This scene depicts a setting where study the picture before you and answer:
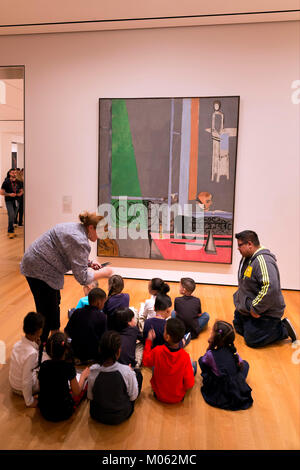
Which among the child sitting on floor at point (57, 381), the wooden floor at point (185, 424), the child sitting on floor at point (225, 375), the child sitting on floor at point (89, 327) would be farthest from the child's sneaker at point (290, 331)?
the child sitting on floor at point (57, 381)

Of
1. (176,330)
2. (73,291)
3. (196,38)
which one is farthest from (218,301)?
(196,38)

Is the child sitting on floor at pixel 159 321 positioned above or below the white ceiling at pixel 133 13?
below

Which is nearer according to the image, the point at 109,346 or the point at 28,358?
the point at 109,346

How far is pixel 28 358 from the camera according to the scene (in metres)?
2.28

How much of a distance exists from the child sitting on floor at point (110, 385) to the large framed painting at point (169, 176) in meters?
2.95

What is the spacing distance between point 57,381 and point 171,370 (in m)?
0.74

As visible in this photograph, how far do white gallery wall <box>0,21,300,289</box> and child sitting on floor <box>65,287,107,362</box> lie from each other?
2.42 metres

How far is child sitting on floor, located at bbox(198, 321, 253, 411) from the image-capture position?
2348 millimetres

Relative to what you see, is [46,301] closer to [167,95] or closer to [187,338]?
[187,338]

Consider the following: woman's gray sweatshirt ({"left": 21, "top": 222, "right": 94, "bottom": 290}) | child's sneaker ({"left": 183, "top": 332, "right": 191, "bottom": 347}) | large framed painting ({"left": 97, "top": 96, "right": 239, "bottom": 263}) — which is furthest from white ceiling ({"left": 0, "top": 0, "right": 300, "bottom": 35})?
child's sneaker ({"left": 183, "top": 332, "right": 191, "bottom": 347})

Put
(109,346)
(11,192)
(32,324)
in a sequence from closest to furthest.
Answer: (109,346) < (32,324) < (11,192)

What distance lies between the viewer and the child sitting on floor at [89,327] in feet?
8.89

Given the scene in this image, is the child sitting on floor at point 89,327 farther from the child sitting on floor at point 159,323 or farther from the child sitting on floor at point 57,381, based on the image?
the child sitting on floor at point 57,381

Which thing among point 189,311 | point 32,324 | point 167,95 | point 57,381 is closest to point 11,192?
point 167,95
